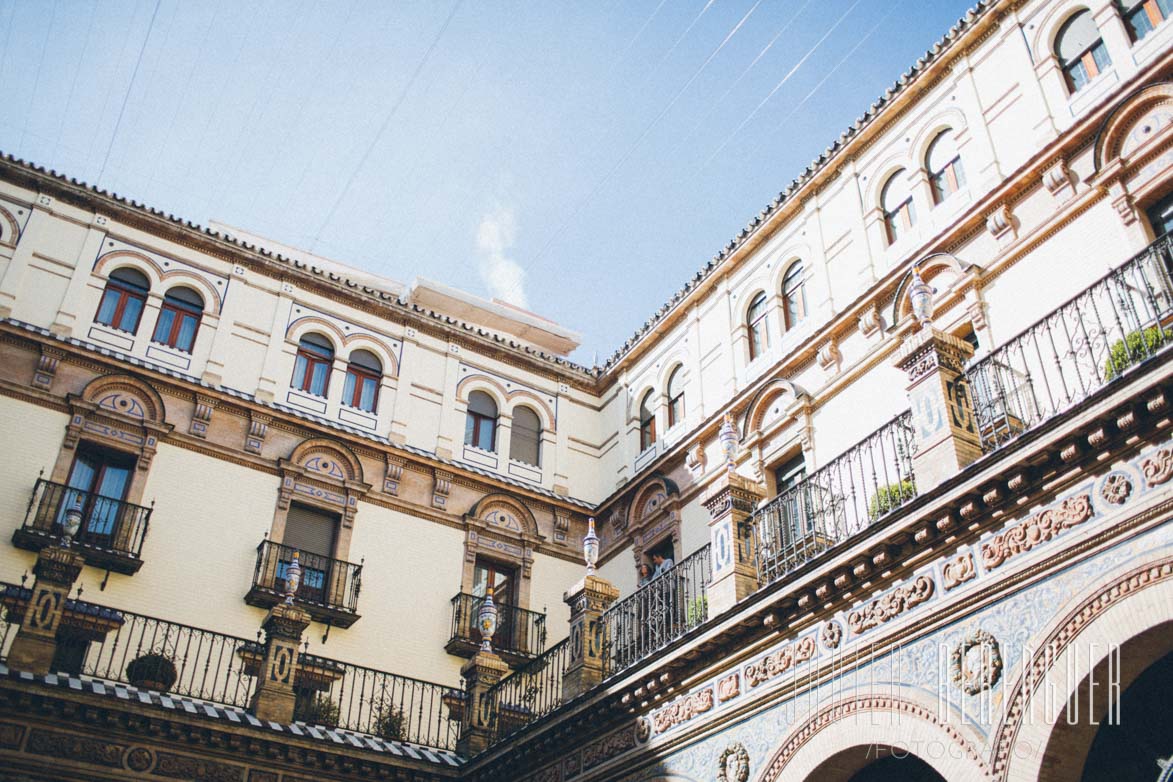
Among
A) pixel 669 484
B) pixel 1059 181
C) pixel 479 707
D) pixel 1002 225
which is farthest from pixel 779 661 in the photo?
pixel 669 484

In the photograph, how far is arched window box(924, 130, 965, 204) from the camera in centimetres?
1496

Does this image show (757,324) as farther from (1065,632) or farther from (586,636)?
(1065,632)

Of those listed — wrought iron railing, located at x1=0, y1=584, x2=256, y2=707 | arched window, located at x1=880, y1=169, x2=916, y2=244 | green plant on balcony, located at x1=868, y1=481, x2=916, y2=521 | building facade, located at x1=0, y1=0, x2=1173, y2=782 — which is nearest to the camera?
building facade, located at x1=0, y1=0, x2=1173, y2=782

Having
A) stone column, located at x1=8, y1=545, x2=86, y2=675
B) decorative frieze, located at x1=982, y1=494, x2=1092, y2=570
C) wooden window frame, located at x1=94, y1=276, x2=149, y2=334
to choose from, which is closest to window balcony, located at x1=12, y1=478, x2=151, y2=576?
stone column, located at x1=8, y1=545, x2=86, y2=675

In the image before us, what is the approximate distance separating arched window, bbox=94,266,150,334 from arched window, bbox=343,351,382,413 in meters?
3.61

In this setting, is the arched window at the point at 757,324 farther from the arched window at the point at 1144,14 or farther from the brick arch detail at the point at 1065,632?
the brick arch detail at the point at 1065,632

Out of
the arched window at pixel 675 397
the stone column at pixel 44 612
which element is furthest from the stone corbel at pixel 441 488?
the stone column at pixel 44 612

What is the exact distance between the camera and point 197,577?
1574cm

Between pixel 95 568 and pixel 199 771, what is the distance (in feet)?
14.3

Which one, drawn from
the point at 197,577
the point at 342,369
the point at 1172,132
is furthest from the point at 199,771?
the point at 1172,132

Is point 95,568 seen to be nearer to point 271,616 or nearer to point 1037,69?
point 271,616

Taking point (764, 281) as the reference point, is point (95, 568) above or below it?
below

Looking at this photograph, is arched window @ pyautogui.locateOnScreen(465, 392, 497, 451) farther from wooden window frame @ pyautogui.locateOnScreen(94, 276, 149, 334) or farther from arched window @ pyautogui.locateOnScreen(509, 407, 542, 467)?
wooden window frame @ pyautogui.locateOnScreen(94, 276, 149, 334)

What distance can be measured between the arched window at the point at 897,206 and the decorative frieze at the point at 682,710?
26.8 feet
